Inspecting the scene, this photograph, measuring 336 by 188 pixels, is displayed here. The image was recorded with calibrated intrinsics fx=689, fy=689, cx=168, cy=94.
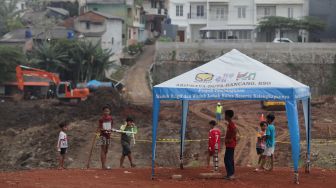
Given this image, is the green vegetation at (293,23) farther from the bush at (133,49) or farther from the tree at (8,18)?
the tree at (8,18)

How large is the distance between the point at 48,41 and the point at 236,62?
46.7 m

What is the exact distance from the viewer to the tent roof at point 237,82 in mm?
16391

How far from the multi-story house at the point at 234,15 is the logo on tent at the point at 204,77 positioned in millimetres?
56762

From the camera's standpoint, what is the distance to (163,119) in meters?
42.3

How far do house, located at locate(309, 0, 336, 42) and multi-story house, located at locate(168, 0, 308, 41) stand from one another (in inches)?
38.1

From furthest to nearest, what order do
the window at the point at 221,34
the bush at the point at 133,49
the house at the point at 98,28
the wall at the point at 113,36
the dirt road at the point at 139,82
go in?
the window at the point at 221,34 < the bush at the point at 133,49 < the wall at the point at 113,36 < the house at the point at 98,28 < the dirt road at the point at 139,82

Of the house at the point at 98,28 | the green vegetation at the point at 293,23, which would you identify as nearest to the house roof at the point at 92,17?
the house at the point at 98,28

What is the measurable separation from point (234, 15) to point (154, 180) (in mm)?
61283

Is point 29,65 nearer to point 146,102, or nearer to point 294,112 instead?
point 146,102

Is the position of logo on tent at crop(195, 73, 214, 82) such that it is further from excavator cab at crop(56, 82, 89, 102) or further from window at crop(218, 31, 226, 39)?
window at crop(218, 31, 226, 39)

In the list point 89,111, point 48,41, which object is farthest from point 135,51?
point 89,111

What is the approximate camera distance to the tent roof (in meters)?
16.4

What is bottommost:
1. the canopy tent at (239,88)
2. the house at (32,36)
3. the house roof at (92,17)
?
the canopy tent at (239,88)

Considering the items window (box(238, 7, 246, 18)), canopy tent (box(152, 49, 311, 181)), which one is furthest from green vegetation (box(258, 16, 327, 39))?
canopy tent (box(152, 49, 311, 181))
